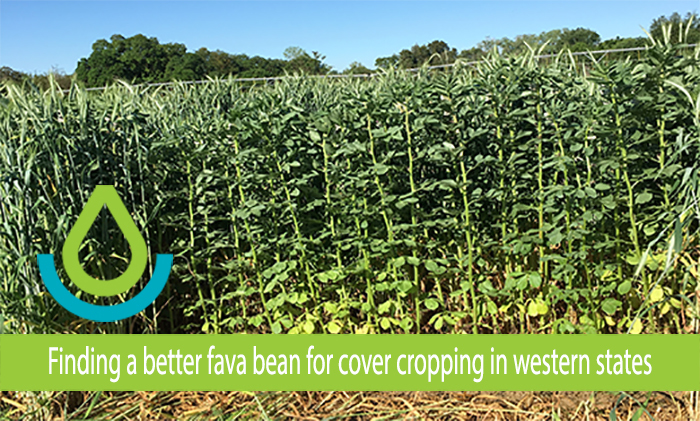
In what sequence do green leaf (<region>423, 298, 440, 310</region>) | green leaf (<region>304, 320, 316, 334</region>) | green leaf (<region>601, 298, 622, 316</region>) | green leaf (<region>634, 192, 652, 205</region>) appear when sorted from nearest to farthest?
green leaf (<region>634, 192, 652, 205</region>)
green leaf (<region>601, 298, 622, 316</region>)
green leaf (<region>423, 298, 440, 310</region>)
green leaf (<region>304, 320, 316, 334</region>)

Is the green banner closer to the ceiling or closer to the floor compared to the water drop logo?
closer to the floor

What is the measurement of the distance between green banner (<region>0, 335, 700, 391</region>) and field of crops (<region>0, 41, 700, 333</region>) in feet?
0.46

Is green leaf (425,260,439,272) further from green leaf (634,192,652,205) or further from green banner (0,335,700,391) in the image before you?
green leaf (634,192,652,205)

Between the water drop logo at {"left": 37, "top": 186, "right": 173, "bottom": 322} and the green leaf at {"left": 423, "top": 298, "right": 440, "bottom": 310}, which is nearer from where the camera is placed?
the water drop logo at {"left": 37, "top": 186, "right": 173, "bottom": 322}

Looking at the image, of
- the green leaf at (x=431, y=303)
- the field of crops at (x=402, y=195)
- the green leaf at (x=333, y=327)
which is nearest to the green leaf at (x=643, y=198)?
the field of crops at (x=402, y=195)

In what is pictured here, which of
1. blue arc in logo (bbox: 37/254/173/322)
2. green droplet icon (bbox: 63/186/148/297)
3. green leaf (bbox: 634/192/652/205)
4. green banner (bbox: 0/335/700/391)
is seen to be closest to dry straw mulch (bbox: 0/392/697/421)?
green banner (bbox: 0/335/700/391)

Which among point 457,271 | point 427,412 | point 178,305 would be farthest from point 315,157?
point 427,412

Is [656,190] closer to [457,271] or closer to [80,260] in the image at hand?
[457,271]

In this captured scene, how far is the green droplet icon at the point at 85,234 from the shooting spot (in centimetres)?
230

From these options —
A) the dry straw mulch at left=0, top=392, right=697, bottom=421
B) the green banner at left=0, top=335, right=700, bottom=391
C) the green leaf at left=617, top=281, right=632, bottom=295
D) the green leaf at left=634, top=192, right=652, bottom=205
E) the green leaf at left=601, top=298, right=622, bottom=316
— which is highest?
the green leaf at left=634, top=192, right=652, bottom=205

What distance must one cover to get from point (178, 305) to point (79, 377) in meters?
0.59

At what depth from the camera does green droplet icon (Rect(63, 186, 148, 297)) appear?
2.30 meters

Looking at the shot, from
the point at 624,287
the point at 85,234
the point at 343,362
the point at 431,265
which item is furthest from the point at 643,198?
the point at 85,234

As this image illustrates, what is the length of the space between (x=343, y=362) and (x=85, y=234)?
4.23 ft
